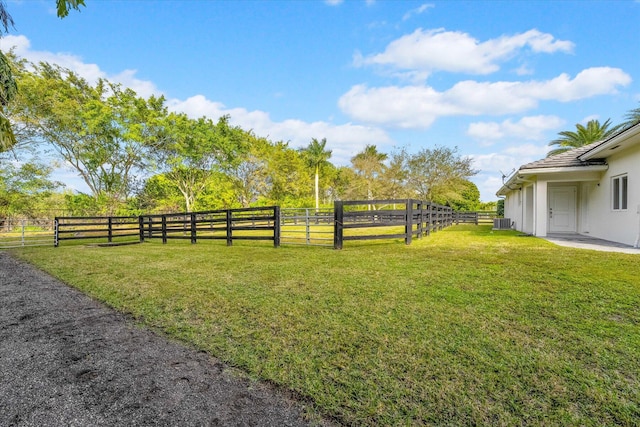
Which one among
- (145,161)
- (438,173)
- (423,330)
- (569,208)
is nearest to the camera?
(423,330)

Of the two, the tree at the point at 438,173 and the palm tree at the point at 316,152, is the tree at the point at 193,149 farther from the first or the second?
the tree at the point at 438,173

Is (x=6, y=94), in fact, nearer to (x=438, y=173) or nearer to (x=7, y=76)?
(x=7, y=76)

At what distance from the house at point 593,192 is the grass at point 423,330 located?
329cm

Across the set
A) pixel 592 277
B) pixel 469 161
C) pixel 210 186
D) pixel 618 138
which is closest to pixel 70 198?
pixel 210 186

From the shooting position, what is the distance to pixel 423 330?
270cm

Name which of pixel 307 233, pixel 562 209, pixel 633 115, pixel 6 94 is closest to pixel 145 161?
pixel 307 233

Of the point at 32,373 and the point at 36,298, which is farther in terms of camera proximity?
the point at 36,298

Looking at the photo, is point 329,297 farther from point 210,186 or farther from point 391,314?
point 210,186

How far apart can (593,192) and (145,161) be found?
23.8m

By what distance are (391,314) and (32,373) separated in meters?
2.99

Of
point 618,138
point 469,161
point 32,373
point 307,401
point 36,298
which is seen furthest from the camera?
point 469,161

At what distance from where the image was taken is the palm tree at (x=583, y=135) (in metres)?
20.6

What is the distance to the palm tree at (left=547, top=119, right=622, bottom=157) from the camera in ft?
67.6

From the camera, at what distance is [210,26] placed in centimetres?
953
